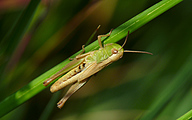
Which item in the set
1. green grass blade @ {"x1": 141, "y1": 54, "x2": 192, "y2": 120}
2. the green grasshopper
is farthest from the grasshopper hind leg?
green grass blade @ {"x1": 141, "y1": 54, "x2": 192, "y2": 120}

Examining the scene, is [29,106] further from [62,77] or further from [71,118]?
[62,77]

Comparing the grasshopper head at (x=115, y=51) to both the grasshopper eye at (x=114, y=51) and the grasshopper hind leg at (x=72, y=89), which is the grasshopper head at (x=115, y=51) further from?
the grasshopper hind leg at (x=72, y=89)

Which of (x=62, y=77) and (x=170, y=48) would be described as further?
(x=170, y=48)

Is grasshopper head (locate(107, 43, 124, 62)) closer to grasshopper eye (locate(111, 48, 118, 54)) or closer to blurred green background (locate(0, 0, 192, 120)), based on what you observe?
grasshopper eye (locate(111, 48, 118, 54))

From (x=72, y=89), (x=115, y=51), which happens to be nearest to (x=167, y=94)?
(x=115, y=51)

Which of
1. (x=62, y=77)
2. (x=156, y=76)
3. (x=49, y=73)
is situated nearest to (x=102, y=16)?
(x=156, y=76)

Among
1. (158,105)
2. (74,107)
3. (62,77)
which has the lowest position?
(158,105)

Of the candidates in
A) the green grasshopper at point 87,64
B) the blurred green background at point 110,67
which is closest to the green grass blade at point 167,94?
the blurred green background at point 110,67

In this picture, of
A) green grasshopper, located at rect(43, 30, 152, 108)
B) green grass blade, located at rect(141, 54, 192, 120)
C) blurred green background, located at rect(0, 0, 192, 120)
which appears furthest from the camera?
blurred green background, located at rect(0, 0, 192, 120)

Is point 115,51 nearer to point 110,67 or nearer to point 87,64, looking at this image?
point 87,64
